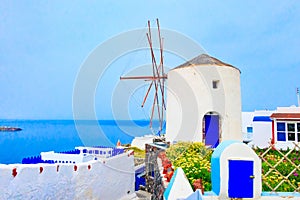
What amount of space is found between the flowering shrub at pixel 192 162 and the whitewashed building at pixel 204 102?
2.78 meters

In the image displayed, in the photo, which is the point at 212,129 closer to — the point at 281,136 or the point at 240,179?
the point at 281,136

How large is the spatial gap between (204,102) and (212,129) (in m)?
1.82

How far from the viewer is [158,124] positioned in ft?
79.4

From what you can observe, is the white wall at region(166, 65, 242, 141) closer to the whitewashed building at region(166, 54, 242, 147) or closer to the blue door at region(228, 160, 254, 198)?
the whitewashed building at region(166, 54, 242, 147)

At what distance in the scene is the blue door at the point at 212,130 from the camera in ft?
48.5

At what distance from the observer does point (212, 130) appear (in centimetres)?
1498

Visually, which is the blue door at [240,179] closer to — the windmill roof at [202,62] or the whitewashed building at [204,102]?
the whitewashed building at [204,102]

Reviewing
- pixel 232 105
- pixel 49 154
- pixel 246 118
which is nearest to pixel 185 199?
pixel 49 154

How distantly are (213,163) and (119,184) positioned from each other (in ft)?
21.6

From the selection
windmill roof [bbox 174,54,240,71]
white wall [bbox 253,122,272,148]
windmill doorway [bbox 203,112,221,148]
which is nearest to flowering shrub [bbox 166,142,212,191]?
windmill doorway [bbox 203,112,221,148]

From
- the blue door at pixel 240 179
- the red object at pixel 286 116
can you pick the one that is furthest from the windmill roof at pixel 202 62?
the blue door at pixel 240 179

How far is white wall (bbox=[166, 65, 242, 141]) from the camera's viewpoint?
46.2 feet

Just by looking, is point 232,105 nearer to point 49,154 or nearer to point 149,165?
point 149,165

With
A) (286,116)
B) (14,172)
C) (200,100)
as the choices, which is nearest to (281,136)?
(286,116)
